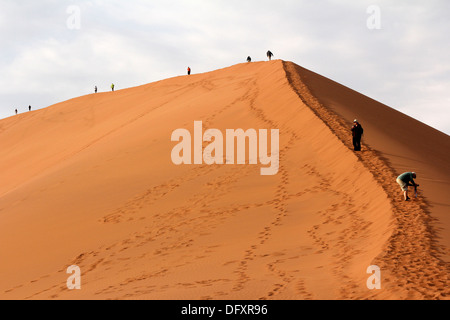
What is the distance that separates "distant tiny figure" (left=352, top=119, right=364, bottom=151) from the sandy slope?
29cm

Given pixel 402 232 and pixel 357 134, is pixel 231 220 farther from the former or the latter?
pixel 357 134

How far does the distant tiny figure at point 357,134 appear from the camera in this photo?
14312mm

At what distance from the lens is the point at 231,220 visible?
11.9 metres

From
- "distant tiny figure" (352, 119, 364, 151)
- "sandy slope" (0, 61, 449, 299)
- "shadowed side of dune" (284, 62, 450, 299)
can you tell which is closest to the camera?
"shadowed side of dune" (284, 62, 450, 299)

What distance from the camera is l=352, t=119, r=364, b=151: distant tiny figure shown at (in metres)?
14.3

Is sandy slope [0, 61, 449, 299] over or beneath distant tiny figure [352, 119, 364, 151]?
beneath

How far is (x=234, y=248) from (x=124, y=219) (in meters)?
3.72

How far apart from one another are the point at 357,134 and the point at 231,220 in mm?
4673

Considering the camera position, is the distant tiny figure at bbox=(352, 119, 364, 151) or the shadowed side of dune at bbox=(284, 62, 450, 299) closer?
the shadowed side of dune at bbox=(284, 62, 450, 299)

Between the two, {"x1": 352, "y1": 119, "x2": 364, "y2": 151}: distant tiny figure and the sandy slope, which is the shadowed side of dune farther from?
{"x1": 352, "y1": 119, "x2": 364, "y2": 151}: distant tiny figure

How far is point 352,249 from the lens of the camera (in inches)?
363

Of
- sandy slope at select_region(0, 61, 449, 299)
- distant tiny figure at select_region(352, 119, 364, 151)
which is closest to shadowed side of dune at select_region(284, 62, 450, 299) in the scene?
sandy slope at select_region(0, 61, 449, 299)

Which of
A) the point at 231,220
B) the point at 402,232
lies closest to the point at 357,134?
the point at 231,220
